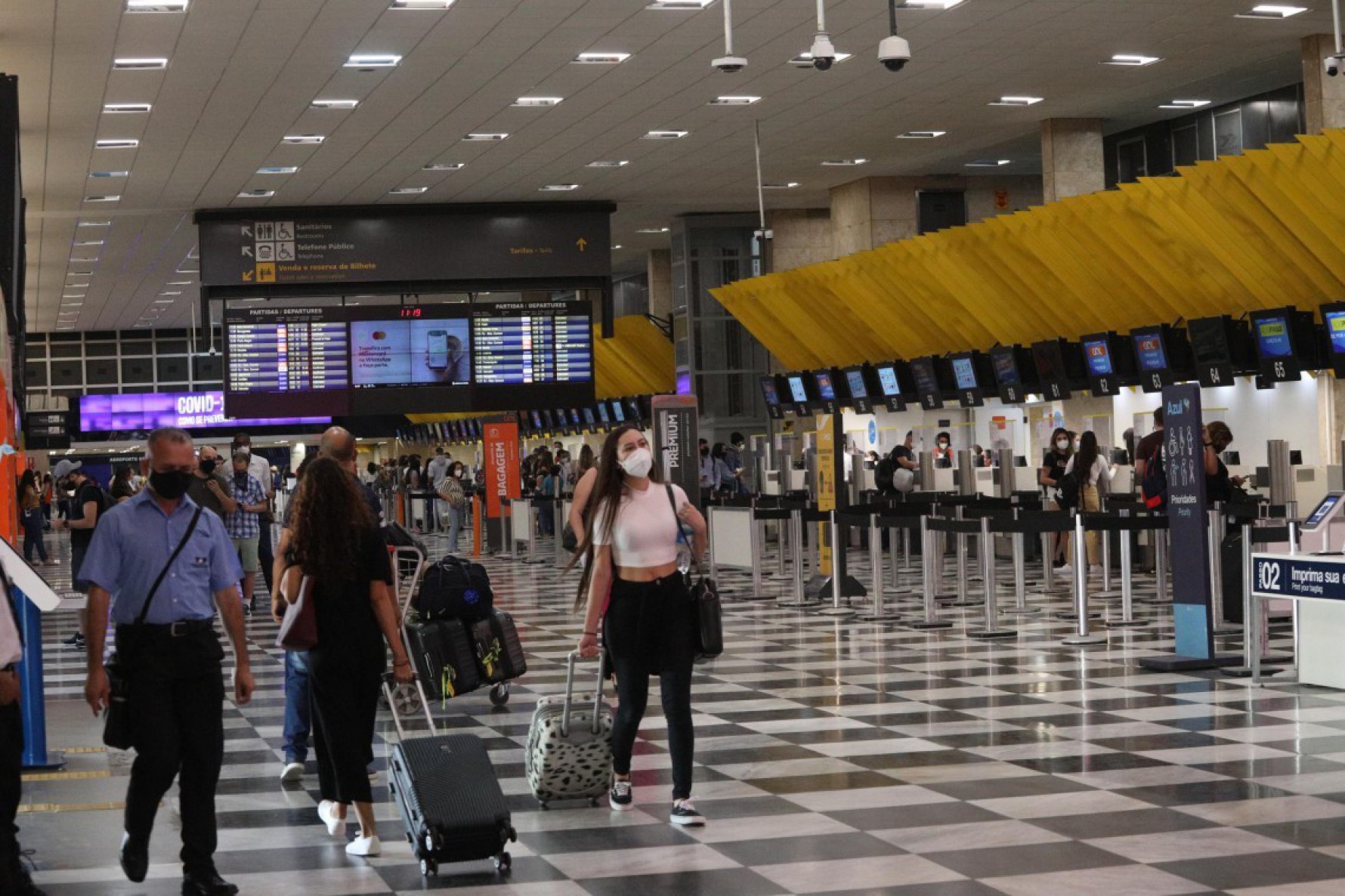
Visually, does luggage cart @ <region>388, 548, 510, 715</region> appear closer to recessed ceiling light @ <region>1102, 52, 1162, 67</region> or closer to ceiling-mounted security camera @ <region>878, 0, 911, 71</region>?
ceiling-mounted security camera @ <region>878, 0, 911, 71</region>

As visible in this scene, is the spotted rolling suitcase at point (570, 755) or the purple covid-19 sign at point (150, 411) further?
the purple covid-19 sign at point (150, 411)

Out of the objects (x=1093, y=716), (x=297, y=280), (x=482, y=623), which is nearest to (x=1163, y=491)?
(x=1093, y=716)

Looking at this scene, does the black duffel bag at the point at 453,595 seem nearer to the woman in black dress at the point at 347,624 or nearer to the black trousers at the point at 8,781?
the woman in black dress at the point at 347,624

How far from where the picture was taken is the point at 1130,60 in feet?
55.6

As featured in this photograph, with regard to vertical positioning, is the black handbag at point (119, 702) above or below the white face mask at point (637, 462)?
below

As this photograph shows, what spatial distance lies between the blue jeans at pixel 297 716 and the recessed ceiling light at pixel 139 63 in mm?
8744

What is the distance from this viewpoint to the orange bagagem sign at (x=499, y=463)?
28.1 m

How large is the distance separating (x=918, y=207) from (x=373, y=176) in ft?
24.8

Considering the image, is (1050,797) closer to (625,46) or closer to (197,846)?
(197,846)

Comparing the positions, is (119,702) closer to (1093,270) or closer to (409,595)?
(409,595)

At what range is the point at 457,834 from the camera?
18.5 ft

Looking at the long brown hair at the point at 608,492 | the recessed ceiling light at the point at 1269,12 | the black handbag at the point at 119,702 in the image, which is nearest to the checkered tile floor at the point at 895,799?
the black handbag at the point at 119,702

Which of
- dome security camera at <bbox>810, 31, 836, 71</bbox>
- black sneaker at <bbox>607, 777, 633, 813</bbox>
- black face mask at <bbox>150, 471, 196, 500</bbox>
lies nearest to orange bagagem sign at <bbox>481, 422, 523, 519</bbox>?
dome security camera at <bbox>810, 31, 836, 71</bbox>

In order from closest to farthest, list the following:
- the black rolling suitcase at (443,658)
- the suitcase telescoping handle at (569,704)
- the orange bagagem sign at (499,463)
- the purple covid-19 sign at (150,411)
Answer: the suitcase telescoping handle at (569,704), the black rolling suitcase at (443,658), the orange bagagem sign at (499,463), the purple covid-19 sign at (150,411)
